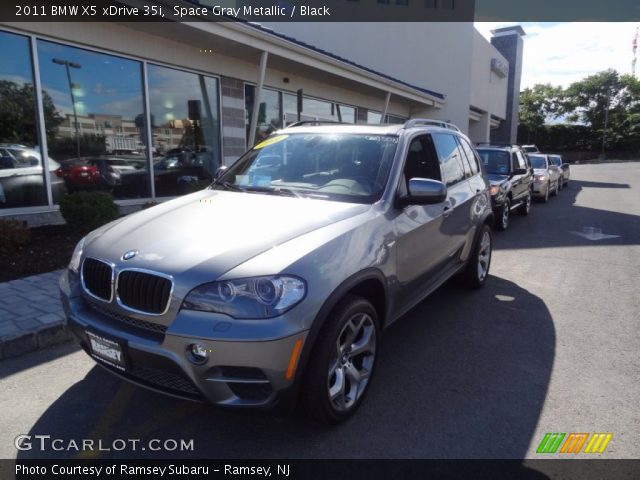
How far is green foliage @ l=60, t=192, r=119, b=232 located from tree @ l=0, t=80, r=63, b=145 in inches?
60.9

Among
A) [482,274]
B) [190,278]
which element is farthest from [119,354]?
[482,274]

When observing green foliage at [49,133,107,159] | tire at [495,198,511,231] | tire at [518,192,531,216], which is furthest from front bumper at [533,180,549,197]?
green foliage at [49,133,107,159]

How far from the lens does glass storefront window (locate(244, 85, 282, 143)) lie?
11.6m

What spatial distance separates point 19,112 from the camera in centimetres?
705

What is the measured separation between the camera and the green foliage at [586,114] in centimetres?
5766

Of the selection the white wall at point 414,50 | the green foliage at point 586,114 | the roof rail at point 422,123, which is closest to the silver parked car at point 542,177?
the white wall at point 414,50

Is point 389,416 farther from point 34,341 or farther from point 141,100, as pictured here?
point 141,100

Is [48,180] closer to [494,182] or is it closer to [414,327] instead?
[414,327]

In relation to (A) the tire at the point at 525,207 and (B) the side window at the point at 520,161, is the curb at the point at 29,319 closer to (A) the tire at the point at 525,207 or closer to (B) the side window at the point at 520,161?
(B) the side window at the point at 520,161

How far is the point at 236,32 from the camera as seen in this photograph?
870 centimetres

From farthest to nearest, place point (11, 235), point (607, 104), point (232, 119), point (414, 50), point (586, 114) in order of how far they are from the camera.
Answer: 1. point (586, 114)
2. point (607, 104)
3. point (414, 50)
4. point (232, 119)
5. point (11, 235)

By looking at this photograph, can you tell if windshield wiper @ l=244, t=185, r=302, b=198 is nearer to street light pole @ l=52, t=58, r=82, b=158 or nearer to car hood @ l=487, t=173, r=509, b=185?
street light pole @ l=52, t=58, r=82, b=158

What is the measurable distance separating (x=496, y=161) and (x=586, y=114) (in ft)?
210

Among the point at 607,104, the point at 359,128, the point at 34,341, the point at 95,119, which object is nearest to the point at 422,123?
the point at 359,128
